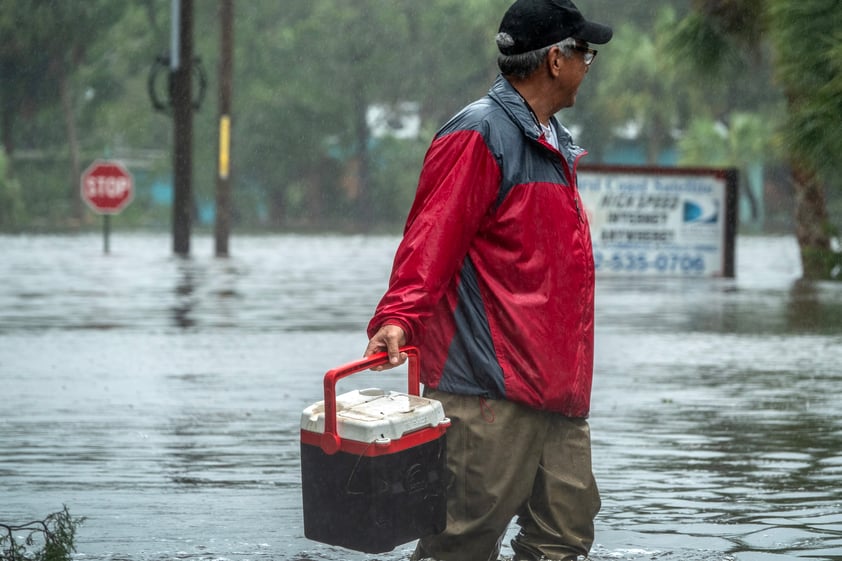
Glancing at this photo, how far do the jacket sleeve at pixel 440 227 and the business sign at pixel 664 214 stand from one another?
693 inches

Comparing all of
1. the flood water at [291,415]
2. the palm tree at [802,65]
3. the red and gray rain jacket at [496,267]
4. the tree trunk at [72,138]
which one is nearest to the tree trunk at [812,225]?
the palm tree at [802,65]

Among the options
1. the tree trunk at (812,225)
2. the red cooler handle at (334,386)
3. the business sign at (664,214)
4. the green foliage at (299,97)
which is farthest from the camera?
the green foliage at (299,97)

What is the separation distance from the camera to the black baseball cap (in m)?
4.70

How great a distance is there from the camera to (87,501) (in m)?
6.75

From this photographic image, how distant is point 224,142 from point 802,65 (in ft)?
54.6

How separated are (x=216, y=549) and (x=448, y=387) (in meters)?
1.51

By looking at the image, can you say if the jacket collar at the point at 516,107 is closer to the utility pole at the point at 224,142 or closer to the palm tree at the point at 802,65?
the palm tree at the point at 802,65

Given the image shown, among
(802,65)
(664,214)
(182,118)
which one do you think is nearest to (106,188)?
(182,118)

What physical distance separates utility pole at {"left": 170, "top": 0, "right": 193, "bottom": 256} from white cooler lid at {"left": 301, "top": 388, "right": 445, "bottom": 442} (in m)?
24.6

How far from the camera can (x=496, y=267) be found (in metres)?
4.63

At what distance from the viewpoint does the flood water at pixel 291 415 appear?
6246mm

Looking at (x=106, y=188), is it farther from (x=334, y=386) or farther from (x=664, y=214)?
(x=334, y=386)

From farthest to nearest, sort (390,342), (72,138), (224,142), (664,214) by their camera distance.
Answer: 1. (72,138)
2. (224,142)
3. (664,214)
4. (390,342)

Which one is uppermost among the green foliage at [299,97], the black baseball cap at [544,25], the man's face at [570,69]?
the green foliage at [299,97]
